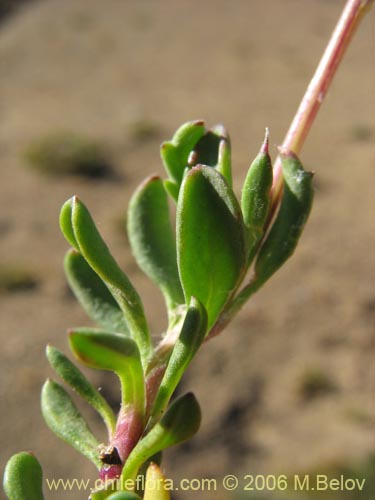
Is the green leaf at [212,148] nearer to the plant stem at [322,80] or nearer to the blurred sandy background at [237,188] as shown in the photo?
the plant stem at [322,80]

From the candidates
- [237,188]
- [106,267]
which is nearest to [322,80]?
[106,267]

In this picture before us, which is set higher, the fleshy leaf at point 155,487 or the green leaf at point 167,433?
the green leaf at point 167,433

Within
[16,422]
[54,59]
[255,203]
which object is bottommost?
[16,422]

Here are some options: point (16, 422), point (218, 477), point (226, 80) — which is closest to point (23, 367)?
point (16, 422)

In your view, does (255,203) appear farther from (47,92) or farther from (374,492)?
(47,92)

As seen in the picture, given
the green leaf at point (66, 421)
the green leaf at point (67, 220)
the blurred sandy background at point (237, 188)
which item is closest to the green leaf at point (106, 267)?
the green leaf at point (67, 220)

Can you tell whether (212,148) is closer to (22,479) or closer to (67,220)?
(67,220)
